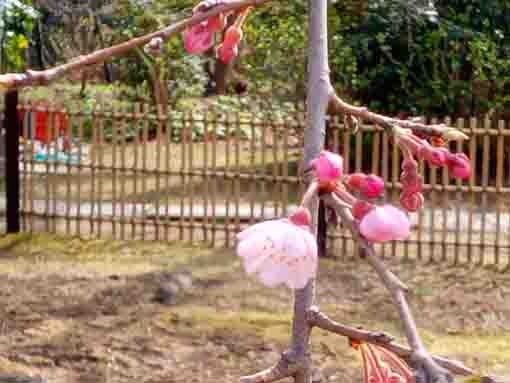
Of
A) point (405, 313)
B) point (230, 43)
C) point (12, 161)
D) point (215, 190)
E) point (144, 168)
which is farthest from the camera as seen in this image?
point (12, 161)

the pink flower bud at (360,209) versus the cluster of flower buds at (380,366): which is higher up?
the pink flower bud at (360,209)

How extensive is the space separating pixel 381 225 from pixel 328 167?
5 cm

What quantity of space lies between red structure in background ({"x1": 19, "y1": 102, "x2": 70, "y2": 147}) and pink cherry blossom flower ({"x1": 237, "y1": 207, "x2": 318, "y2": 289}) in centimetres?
707

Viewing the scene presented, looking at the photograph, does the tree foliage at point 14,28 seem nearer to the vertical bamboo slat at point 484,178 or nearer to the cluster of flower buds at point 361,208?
the vertical bamboo slat at point 484,178

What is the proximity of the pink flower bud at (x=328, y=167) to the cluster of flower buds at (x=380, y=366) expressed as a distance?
14cm

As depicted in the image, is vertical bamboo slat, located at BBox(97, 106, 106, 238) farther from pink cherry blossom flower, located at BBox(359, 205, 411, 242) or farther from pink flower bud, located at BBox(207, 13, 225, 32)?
pink cherry blossom flower, located at BBox(359, 205, 411, 242)

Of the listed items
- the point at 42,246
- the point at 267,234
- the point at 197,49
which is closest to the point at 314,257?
the point at 267,234

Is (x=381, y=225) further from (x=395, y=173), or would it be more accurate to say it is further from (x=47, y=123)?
(x=47, y=123)

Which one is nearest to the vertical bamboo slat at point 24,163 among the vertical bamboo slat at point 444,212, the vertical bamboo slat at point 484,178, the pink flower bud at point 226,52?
the vertical bamboo slat at point 444,212

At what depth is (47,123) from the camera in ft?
25.1

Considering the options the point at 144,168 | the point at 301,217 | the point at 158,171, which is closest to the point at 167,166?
the point at 158,171

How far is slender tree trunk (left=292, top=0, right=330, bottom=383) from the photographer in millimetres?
624

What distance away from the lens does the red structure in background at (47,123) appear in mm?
7578

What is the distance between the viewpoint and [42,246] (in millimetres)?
7535
